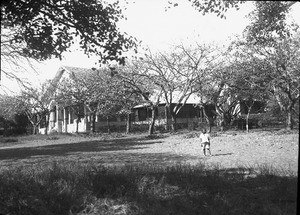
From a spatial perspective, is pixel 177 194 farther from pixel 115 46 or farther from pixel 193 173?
pixel 115 46

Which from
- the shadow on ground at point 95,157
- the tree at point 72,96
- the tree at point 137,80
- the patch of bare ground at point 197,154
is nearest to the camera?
the patch of bare ground at point 197,154

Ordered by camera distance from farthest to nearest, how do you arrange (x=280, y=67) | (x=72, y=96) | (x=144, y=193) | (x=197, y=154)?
(x=72, y=96)
(x=197, y=154)
(x=280, y=67)
(x=144, y=193)

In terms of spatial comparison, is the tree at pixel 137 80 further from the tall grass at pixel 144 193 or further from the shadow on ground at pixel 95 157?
the tall grass at pixel 144 193

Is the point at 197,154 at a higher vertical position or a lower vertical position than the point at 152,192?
lower

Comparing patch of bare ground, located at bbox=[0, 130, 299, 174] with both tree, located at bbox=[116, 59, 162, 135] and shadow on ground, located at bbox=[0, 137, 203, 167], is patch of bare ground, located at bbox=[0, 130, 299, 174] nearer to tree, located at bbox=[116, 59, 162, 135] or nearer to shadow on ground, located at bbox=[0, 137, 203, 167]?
shadow on ground, located at bbox=[0, 137, 203, 167]

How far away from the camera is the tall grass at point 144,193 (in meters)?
4.69

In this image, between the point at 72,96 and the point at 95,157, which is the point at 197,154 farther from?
the point at 72,96

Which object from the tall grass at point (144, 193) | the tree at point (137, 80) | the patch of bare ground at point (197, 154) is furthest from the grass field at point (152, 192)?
the tree at point (137, 80)

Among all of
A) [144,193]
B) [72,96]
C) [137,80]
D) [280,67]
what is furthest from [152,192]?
[72,96]

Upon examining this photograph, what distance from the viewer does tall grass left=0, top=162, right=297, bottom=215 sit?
15.4ft

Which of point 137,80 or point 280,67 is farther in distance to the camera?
point 137,80

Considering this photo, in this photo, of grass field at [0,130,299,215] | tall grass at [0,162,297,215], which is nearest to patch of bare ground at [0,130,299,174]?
grass field at [0,130,299,215]

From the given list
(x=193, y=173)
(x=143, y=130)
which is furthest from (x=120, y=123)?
(x=193, y=173)

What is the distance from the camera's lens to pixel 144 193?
5.27 metres
